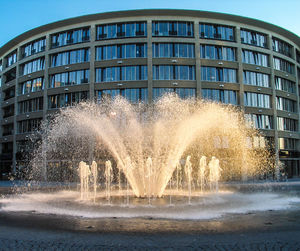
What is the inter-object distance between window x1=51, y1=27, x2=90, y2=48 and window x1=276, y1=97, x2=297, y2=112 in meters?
30.1

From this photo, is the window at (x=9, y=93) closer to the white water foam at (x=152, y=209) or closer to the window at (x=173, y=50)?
the window at (x=173, y=50)

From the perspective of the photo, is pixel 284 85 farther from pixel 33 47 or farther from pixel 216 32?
pixel 33 47

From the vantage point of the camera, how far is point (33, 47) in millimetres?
47656

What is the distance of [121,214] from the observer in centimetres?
1156

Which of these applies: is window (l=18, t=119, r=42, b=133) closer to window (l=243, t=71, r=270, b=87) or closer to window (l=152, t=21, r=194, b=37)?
window (l=152, t=21, r=194, b=37)

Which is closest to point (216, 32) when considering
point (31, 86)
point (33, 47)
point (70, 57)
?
point (70, 57)

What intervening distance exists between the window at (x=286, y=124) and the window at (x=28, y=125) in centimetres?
3604

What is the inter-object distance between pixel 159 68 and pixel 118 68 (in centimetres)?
569

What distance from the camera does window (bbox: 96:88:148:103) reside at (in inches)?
1586

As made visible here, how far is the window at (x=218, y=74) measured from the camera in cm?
4162

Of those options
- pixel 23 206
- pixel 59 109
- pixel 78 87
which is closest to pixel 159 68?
pixel 78 87

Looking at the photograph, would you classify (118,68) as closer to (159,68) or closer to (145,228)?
(159,68)

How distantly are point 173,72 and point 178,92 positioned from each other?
2.94 meters

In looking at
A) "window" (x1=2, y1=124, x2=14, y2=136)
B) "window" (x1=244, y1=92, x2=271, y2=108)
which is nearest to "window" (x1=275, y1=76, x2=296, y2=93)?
"window" (x1=244, y1=92, x2=271, y2=108)
